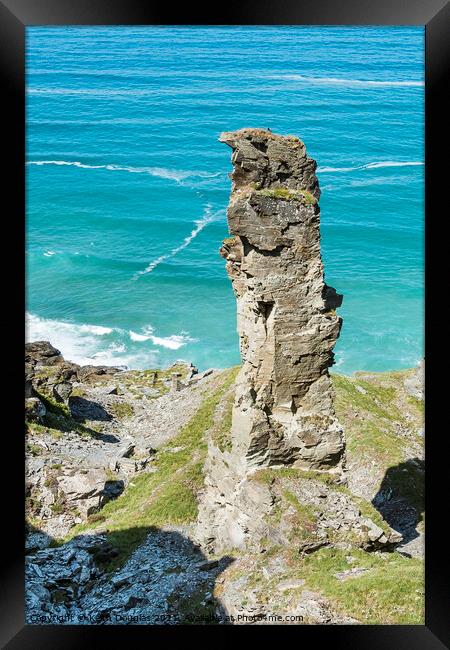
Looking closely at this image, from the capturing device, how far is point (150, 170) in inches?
4262

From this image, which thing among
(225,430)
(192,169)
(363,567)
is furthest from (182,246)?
(363,567)

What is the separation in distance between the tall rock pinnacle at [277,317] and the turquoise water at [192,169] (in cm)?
4909

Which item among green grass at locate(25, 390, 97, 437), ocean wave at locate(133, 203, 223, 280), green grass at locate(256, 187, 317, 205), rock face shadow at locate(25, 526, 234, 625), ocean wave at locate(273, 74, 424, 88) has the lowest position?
rock face shadow at locate(25, 526, 234, 625)

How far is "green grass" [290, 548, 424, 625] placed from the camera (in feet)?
84.2

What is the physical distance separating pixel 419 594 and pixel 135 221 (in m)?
82.1

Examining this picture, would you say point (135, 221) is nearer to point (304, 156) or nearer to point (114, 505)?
point (114, 505)

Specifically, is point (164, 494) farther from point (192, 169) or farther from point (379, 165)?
point (379, 165)

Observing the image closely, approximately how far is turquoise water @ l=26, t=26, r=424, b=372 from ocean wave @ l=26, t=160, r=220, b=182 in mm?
253

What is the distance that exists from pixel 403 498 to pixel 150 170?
76754 millimetres

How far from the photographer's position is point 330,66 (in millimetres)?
100688

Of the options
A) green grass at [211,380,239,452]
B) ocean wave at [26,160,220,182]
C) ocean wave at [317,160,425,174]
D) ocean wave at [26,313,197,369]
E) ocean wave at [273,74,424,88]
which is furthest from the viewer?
ocean wave at [26,160,220,182]

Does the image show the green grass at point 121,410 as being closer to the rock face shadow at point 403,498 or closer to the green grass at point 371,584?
the rock face shadow at point 403,498

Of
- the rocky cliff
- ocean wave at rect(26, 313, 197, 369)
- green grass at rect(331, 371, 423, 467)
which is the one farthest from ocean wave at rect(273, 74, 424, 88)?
the rocky cliff

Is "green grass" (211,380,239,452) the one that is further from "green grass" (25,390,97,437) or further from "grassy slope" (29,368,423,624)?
"green grass" (25,390,97,437)
